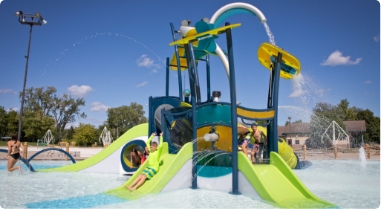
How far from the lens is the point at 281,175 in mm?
6562

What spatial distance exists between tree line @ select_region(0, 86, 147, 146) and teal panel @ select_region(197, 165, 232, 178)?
40.1m

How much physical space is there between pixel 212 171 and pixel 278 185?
5.02 feet

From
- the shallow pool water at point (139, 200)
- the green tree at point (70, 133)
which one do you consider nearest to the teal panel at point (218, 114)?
the shallow pool water at point (139, 200)

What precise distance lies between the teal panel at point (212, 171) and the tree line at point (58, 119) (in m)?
40.1

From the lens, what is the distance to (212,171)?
23.6 ft

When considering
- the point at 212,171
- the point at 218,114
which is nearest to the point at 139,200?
the point at 212,171

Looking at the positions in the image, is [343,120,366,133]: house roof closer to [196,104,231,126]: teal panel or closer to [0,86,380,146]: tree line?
[0,86,380,146]: tree line

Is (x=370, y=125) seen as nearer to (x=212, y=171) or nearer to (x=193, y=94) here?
(x=193, y=94)

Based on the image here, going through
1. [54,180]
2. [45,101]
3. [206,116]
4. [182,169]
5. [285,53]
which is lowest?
[54,180]

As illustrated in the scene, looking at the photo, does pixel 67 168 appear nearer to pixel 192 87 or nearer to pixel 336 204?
pixel 192 87

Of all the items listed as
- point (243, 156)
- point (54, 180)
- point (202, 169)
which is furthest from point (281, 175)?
point (54, 180)

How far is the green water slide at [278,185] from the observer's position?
568 centimetres

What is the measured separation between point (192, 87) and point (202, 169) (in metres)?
2.17

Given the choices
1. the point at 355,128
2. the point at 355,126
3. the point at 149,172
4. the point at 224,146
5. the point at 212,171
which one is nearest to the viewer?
the point at 149,172
